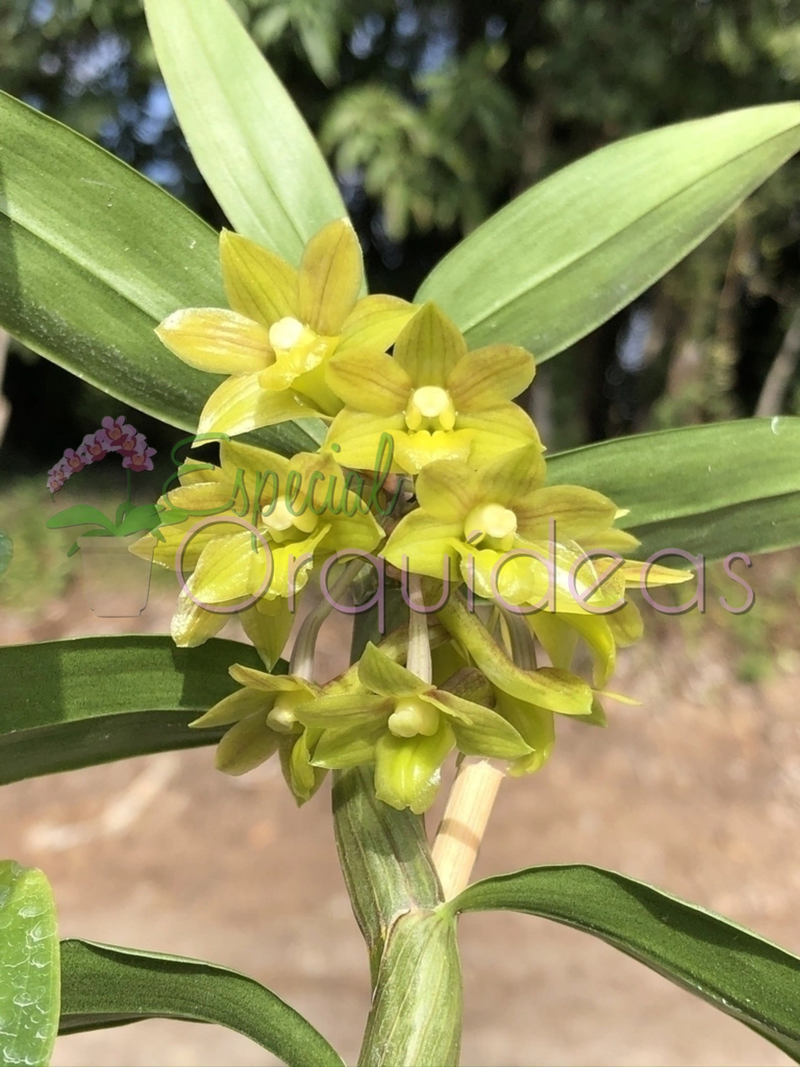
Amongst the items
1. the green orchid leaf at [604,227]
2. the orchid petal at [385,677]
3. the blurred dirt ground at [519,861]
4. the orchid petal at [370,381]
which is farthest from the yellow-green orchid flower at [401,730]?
the blurred dirt ground at [519,861]

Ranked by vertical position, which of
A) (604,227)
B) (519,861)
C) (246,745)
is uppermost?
(519,861)

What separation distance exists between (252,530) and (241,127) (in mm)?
253

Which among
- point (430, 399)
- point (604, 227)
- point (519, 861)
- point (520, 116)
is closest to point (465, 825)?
point (430, 399)

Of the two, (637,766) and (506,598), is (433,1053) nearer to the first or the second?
(506,598)

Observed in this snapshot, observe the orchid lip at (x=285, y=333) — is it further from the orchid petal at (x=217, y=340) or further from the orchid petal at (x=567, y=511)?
the orchid petal at (x=567, y=511)

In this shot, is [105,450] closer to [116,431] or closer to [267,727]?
[116,431]

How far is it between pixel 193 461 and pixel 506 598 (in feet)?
0.46

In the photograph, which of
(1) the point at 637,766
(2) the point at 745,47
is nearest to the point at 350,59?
(2) the point at 745,47

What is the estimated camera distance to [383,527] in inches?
13.1

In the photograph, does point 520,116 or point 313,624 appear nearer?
point 313,624

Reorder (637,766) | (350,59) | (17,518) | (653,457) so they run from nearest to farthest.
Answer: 1. (653,457)
2. (637,766)
3. (350,59)
4. (17,518)

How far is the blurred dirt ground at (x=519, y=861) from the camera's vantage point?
4.69ft

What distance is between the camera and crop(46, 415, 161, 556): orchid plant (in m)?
0.35

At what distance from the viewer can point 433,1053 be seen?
0.31m
